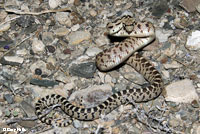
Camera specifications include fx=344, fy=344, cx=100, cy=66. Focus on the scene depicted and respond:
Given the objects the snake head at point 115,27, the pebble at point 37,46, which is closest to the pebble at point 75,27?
the pebble at point 37,46

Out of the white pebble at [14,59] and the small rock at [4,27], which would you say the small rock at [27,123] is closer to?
the white pebble at [14,59]

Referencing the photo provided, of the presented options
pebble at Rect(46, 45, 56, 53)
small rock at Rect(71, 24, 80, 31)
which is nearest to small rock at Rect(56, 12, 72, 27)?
small rock at Rect(71, 24, 80, 31)

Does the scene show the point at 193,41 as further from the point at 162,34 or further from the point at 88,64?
the point at 88,64

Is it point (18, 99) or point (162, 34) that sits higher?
point (162, 34)

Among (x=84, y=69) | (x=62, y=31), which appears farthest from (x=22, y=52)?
(x=84, y=69)

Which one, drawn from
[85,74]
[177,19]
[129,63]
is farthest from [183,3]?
[85,74]
